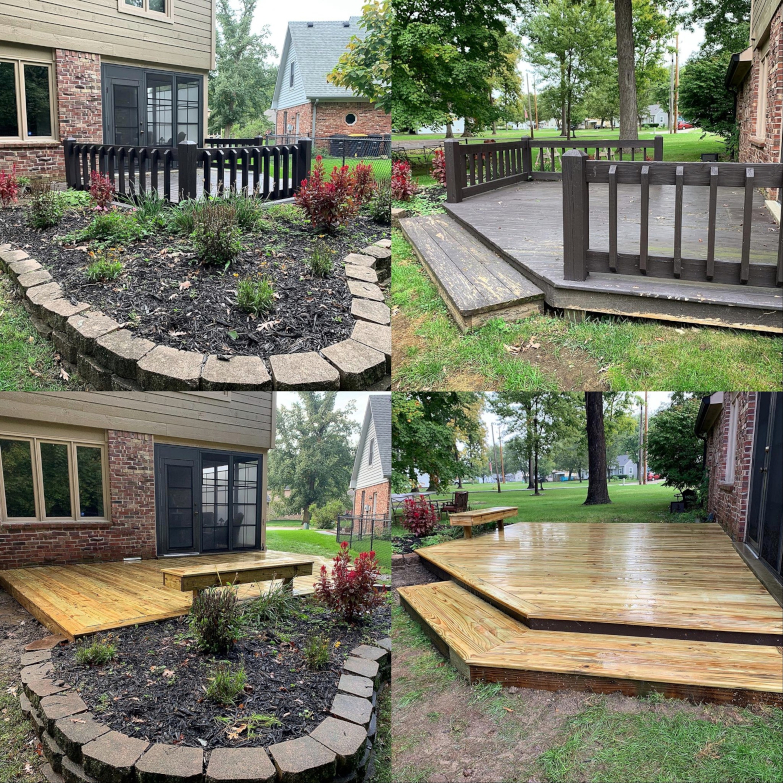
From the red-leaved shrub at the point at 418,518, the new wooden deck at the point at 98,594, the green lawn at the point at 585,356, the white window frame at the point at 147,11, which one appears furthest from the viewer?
the white window frame at the point at 147,11

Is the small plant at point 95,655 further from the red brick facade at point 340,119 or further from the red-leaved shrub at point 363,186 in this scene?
the red brick facade at point 340,119

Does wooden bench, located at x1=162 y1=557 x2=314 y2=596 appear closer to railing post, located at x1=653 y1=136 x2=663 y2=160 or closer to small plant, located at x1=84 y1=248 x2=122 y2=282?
small plant, located at x1=84 y1=248 x2=122 y2=282

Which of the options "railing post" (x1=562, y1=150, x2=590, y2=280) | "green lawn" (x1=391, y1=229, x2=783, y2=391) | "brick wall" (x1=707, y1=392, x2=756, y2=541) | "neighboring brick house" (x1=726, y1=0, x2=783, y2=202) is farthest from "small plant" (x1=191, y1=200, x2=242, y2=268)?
"neighboring brick house" (x1=726, y1=0, x2=783, y2=202)

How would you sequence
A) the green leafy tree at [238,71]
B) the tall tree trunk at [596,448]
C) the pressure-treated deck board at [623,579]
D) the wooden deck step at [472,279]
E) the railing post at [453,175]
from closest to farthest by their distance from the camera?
the pressure-treated deck board at [623,579] < the wooden deck step at [472,279] < the railing post at [453,175] < the tall tree trunk at [596,448] < the green leafy tree at [238,71]

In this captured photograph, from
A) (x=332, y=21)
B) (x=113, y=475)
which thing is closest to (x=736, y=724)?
(x=113, y=475)

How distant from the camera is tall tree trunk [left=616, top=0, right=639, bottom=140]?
13914 millimetres

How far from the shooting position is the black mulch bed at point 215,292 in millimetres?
4895

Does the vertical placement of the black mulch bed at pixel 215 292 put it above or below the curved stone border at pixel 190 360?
above

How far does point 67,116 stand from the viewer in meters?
11.4

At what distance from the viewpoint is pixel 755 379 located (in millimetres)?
3812

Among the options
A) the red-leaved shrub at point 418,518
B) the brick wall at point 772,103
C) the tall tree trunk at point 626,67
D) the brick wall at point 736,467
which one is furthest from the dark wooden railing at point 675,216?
the tall tree trunk at point 626,67

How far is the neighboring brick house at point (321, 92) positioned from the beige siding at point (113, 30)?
1336 centimetres

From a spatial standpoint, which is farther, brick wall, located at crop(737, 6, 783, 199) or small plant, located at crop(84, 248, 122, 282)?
brick wall, located at crop(737, 6, 783, 199)

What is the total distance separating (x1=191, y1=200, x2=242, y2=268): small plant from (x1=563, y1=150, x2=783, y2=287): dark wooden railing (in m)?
2.96
